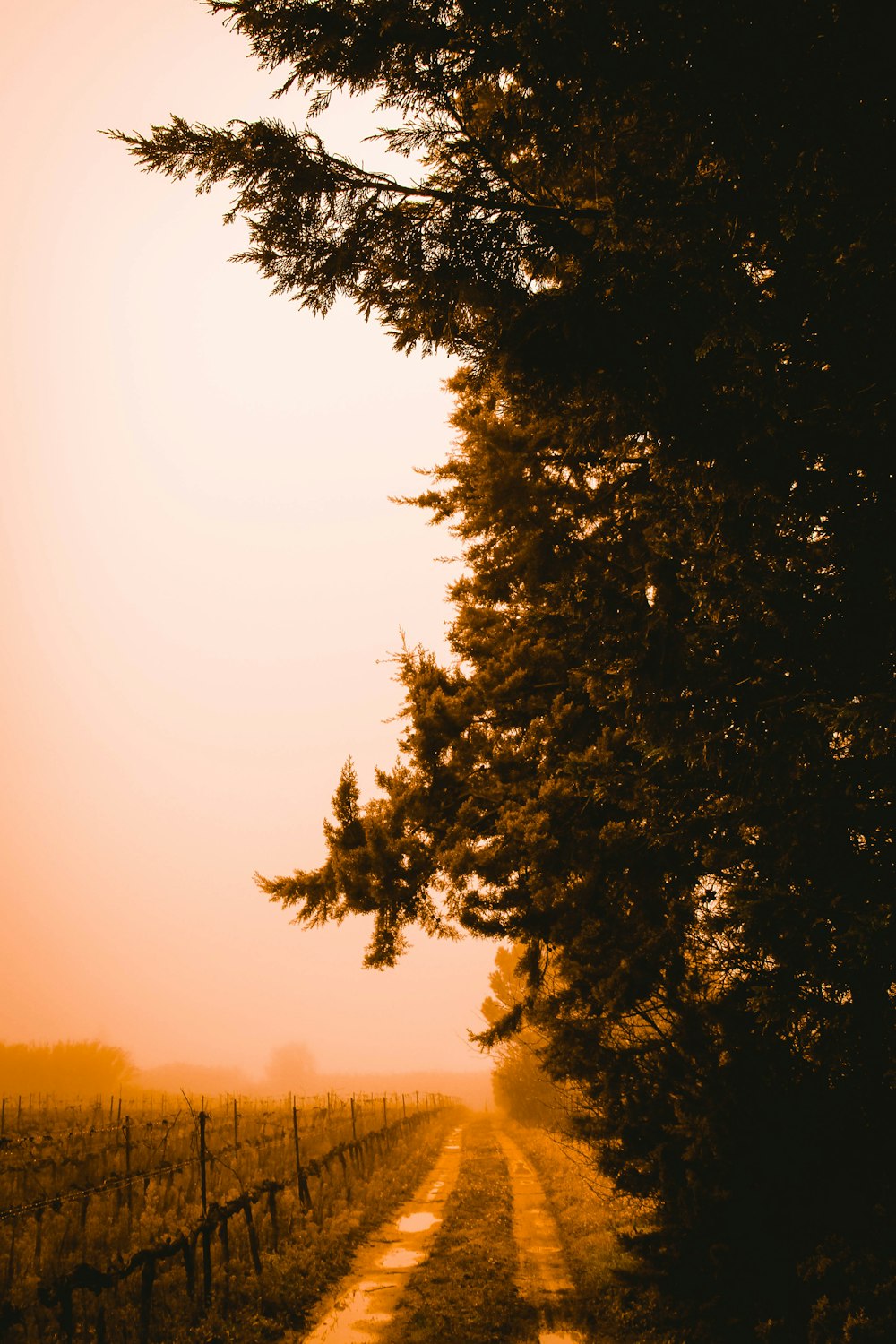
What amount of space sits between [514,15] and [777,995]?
5.99 meters

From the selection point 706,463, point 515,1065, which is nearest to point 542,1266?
point 706,463

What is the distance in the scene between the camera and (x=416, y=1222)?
13000 mm

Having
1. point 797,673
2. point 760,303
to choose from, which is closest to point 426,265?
point 760,303

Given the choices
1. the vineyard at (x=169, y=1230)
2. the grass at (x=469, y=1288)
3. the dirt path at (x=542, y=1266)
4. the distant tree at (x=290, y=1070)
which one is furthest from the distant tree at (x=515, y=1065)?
the distant tree at (x=290, y=1070)

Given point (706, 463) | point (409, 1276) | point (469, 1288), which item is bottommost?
point (409, 1276)

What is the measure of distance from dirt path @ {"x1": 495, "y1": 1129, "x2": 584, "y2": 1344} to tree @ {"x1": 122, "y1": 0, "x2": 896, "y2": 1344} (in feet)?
9.17

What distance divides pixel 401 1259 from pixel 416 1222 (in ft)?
11.2

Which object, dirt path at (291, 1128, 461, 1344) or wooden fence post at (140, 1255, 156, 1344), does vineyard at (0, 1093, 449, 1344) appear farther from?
dirt path at (291, 1128, 461, 1344)

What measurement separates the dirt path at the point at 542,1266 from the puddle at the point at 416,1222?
1.73 meters

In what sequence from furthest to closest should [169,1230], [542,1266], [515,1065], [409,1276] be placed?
1. [515,1065]
2. [169,1230]
3. [542,1266]
4. [409,1276]

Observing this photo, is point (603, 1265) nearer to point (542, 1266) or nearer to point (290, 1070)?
point (542, 1266)

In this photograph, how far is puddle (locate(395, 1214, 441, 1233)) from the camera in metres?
12.3

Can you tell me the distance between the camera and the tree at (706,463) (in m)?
3.13

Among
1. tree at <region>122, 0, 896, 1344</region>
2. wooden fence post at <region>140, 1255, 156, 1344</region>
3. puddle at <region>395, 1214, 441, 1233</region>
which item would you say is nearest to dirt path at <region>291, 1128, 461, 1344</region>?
puddle at <region>395, 1214, 441, 1233</region>
